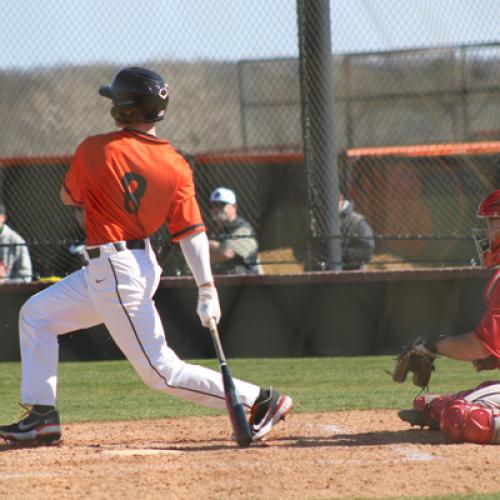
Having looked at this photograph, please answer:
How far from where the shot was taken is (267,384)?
8008mm

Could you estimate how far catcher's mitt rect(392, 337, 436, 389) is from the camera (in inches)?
217

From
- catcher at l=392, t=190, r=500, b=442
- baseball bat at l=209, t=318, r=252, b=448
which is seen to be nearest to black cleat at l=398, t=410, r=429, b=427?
catcher at l=392, t=190, r=500, b=442

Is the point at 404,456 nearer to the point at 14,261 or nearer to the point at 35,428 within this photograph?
the point at 35,428

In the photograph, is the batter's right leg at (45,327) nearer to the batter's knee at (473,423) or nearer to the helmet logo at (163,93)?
the helmet logo at (163,93)

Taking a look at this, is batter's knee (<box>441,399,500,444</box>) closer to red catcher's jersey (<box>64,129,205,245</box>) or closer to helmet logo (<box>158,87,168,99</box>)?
red catcher's jersey (<box>64,129,205,245</box>)

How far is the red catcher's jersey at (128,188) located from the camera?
16.6 ft

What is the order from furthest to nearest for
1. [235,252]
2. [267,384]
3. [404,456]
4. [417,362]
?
[235,252] < [267,384] < [417,362] < [404,456]

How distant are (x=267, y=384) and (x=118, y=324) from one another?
3.07m

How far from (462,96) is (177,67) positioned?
452cm

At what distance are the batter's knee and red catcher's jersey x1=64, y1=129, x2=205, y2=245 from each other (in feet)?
4.92

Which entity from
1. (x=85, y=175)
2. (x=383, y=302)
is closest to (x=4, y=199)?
(x=383, y=302)

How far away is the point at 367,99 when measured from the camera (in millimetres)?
14492

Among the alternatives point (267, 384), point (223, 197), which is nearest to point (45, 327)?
point (267, 384)

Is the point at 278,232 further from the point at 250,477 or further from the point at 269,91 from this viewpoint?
the point at 250,477
